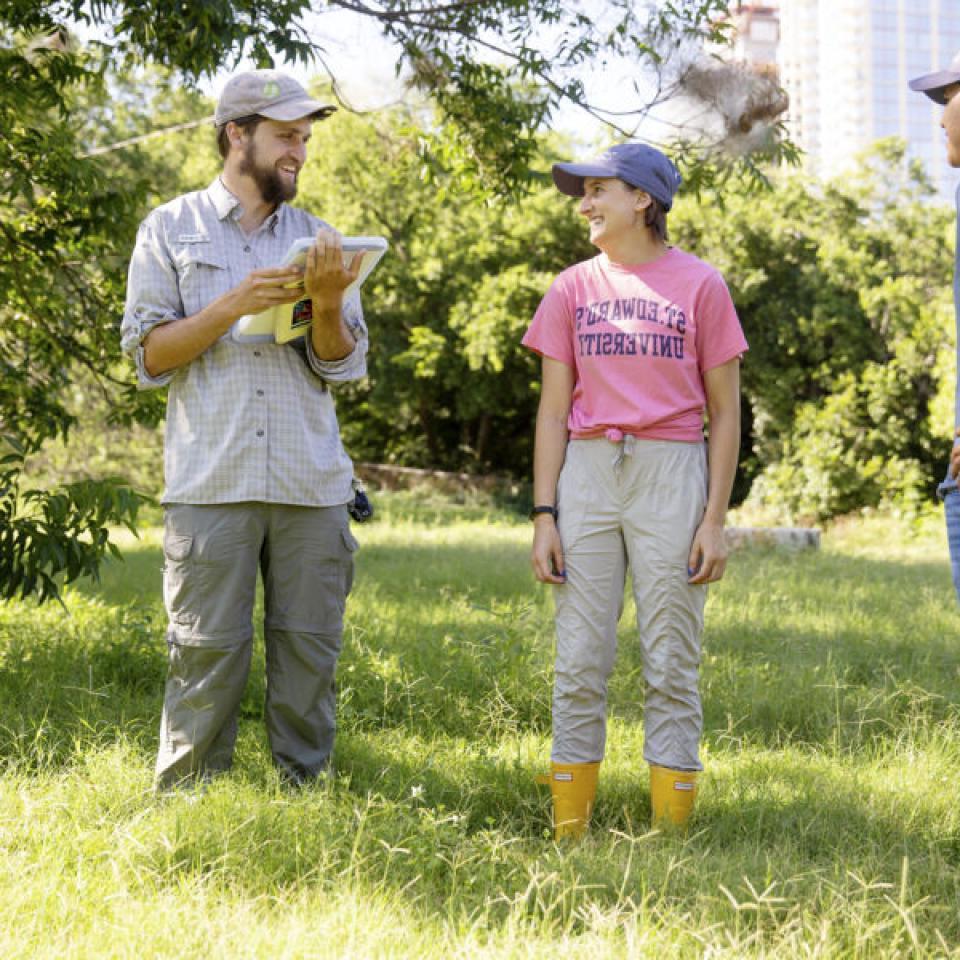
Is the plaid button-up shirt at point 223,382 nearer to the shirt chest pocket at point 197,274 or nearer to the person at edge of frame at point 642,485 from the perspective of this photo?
the shirt chest pocket at point 197,274

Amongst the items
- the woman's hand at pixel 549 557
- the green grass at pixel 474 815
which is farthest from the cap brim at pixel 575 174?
the green grass at pixel 474 815

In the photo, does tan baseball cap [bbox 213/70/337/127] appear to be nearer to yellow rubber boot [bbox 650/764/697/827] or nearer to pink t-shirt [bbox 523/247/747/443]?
pink t-shirt [bbox 523/247/747/443]

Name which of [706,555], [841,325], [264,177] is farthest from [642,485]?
[841,325]

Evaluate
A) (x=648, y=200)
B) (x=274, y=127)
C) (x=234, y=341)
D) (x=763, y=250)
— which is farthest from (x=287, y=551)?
(x=763, y=250)

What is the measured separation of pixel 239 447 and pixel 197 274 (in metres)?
0.50

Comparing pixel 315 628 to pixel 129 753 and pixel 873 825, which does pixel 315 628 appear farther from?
pixel 873 825

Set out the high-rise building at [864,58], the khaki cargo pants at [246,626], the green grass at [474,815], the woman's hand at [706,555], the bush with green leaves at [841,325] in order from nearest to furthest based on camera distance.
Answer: the green grass at [474,815]
the woman's hand at [706,555]
the khaki cargo pants at [246,626]
the bush with green leaves at [841,325]
the high-rise building at [864,58]

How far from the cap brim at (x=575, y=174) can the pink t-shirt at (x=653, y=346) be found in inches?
10.6

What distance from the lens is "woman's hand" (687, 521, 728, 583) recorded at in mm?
3018

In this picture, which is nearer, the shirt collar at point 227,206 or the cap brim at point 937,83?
the cap brim at point 937,83

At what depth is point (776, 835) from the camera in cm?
302

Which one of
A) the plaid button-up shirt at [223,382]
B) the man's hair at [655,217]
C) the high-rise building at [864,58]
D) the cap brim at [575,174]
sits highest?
the high-rise building at [864,58]

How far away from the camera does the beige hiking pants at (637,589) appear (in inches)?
120

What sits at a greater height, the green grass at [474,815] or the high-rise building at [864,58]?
the high-rise building at [864,58]
